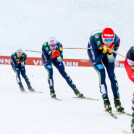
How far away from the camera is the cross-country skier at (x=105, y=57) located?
231 inches

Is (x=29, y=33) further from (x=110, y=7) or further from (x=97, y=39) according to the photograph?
(x=97, y=39)

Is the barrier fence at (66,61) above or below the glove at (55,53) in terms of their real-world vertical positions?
below

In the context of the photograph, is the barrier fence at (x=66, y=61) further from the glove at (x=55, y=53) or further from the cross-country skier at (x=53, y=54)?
the glove at (x=55, y=53)

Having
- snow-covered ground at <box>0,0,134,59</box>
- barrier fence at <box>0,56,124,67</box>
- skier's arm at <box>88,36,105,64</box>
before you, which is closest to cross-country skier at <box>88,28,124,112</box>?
skier's arm at <box>88,36,105,64</box>

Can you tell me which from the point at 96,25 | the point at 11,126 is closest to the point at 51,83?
the point at 11,126

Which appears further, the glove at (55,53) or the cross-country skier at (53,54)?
the glove at (55,53)

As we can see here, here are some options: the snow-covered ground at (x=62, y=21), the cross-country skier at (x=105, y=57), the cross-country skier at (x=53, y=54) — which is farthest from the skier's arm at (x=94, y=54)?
the snow-covered ground at (x=62, y=21)

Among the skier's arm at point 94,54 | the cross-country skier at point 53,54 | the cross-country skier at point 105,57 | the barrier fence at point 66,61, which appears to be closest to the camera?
the cross-country skier at point 105,57

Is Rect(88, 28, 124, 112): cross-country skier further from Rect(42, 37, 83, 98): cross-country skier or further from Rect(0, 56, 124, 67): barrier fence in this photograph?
Rect(0, 56, 124, 67): barrier fence

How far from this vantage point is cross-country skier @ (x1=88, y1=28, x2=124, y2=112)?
231 inches

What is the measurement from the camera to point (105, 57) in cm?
625

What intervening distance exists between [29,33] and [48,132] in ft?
119

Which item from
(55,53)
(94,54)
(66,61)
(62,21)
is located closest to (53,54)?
(55,53)

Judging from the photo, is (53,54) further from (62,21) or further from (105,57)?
(62,21)
